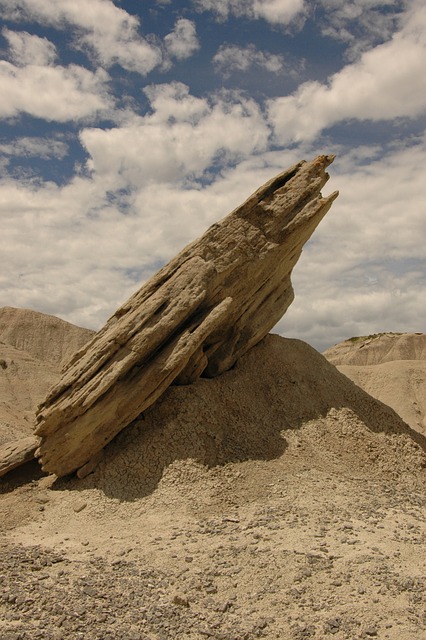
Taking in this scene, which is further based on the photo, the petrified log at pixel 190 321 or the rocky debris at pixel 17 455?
the rocky debris at pixel 17 455

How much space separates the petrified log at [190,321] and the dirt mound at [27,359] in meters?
10.9

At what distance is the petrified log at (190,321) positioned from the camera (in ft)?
49.6

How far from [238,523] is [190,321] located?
19.9ft

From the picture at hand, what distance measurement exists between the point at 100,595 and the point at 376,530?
608cm

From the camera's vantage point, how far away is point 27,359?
58.6m

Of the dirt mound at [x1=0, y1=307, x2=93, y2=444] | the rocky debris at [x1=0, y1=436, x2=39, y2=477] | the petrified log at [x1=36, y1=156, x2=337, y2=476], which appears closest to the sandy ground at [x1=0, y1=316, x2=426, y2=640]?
the rocky debris at [x1=0, y1=436, x2=39, y2=477]

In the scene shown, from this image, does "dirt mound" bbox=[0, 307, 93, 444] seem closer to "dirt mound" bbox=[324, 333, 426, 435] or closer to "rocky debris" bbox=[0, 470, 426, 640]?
"rocky debris" bbox=[0, 470, 426, 640]

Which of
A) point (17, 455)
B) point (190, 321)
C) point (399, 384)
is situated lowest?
point (17, 455)

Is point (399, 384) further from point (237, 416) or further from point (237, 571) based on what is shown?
point (237, 571)

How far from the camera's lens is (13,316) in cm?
8638

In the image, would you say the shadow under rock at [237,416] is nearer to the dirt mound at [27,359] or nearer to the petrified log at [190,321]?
the petrified log at [190,321]

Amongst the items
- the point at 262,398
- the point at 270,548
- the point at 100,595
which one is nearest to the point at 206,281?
the point at 262,398

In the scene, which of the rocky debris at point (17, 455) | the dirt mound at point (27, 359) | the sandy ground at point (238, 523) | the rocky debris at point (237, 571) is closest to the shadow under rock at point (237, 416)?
the sandy ground at point (238, 523)

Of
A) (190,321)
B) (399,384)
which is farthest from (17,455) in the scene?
(399,384)
